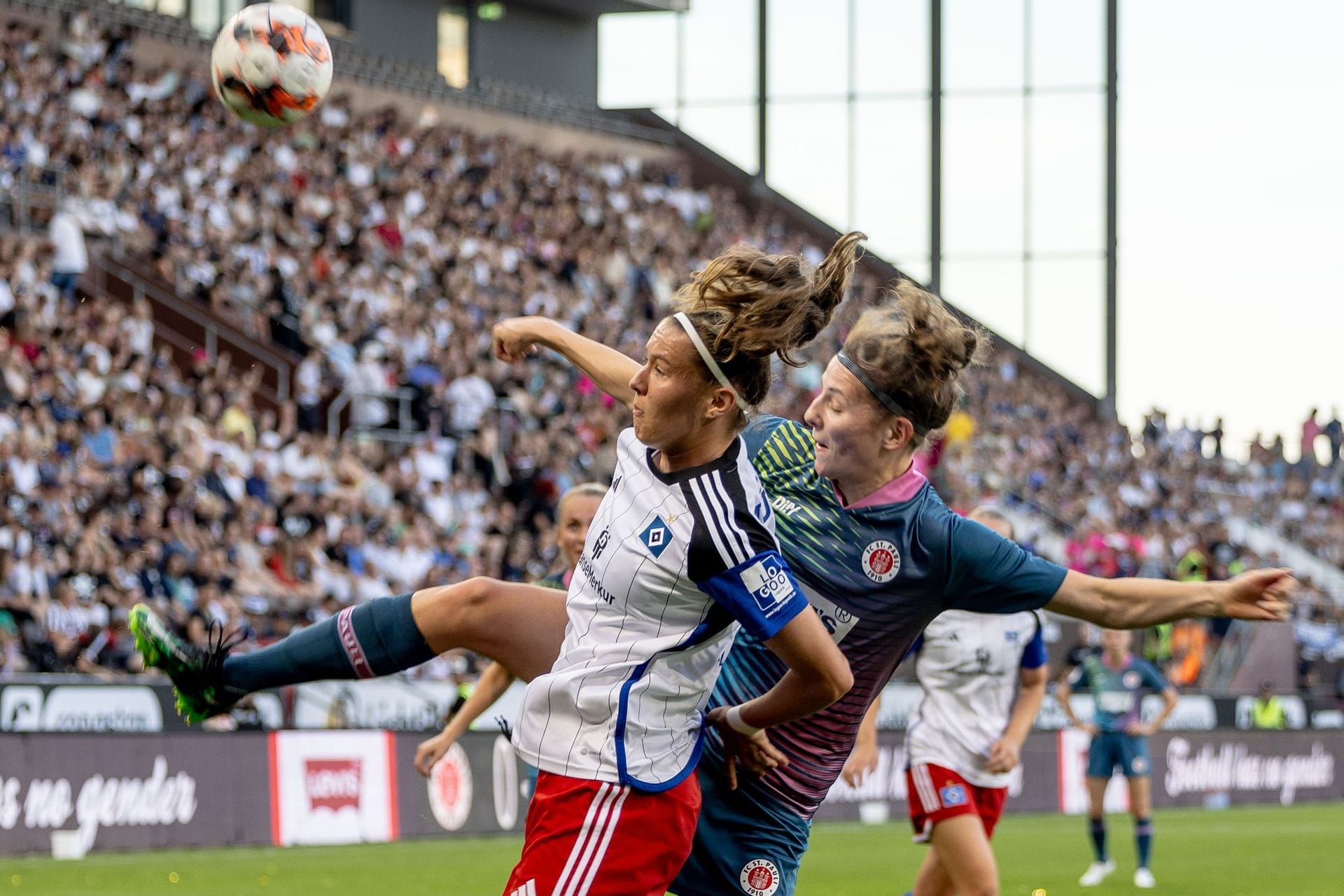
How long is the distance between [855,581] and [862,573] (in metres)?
0.03

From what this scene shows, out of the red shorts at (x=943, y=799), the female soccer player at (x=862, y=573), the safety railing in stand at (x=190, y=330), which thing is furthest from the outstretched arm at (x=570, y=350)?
the safety railing in stand at (x=190, y=330)

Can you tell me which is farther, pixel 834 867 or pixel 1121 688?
pixel 1121 688

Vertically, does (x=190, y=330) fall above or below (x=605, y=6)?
below

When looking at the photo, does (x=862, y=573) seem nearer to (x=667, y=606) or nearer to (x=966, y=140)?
(x=667, y=606)

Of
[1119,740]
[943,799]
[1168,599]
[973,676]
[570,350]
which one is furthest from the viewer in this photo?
[1119,740]

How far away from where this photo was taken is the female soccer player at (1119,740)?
47.3 feet

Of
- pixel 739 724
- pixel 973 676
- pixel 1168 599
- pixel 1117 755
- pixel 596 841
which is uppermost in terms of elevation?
pixel 1168 599

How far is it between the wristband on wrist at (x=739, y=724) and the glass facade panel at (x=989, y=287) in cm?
3717

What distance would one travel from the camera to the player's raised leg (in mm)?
4934

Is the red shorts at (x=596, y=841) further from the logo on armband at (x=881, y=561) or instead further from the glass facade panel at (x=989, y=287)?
the glass facade panel at (x=989, y=287)

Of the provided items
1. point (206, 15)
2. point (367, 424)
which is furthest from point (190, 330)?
point (206, 15)

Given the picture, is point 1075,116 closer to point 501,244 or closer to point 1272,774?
point 501,244

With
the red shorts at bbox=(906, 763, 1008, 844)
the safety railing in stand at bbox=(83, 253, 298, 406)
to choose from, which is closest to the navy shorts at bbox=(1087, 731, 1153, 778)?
the red shorts at bbox=(906, 763, 1008, 844)

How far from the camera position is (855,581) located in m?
4.92
